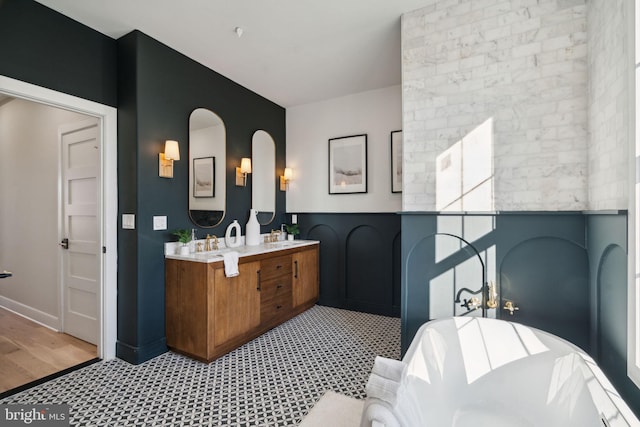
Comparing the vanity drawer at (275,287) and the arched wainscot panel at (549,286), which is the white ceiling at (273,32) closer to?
the arched wainscot panel at (549,286)

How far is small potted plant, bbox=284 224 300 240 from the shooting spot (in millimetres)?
4276

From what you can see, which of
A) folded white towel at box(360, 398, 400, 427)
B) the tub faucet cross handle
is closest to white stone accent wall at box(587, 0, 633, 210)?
the tub faucet cross handle

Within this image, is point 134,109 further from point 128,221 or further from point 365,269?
point 365,269

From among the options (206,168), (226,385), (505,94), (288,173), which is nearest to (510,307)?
(505,94)

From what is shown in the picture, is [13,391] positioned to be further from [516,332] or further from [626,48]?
[626,48]

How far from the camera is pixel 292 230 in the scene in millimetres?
4273

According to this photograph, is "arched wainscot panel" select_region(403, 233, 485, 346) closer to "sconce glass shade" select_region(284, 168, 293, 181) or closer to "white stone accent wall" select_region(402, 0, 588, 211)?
"white stone accent wall" select_region(402, 0, 588, 211)

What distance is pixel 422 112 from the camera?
2.39 m

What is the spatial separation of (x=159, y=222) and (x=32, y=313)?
2364mm

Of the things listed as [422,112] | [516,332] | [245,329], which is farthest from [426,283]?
[245,329]

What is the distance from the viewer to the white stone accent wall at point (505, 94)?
202 cm

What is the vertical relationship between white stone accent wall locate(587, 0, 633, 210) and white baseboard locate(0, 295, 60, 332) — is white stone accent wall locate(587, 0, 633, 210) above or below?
above

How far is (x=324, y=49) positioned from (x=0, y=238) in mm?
4925

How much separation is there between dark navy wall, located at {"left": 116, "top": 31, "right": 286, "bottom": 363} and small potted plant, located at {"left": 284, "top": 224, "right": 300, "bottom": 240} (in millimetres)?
1530
